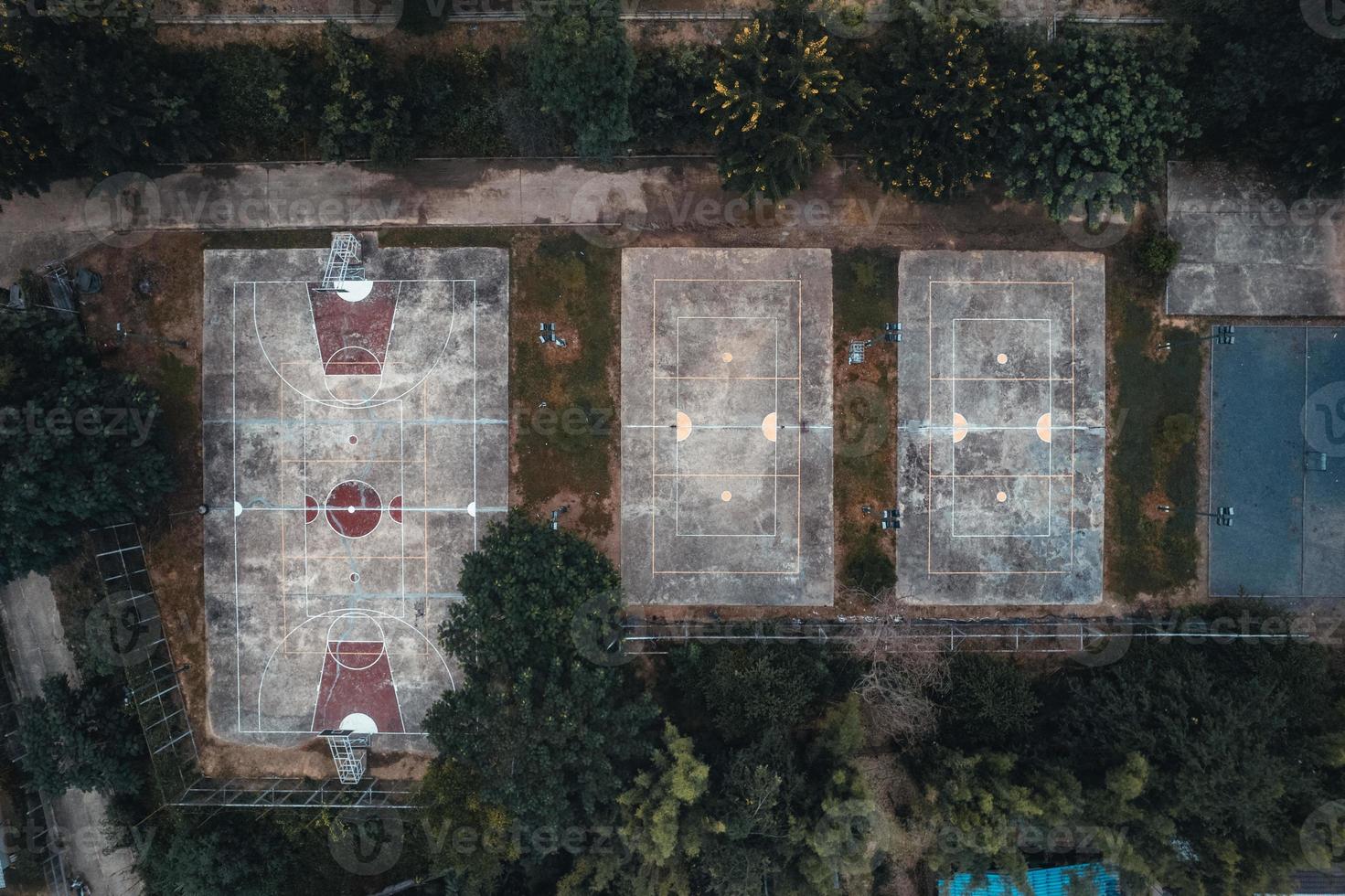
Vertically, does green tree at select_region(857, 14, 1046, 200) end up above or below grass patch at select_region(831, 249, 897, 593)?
above

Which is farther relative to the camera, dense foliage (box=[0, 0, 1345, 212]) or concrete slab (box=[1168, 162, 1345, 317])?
concrete slab (box=[1168, 162, 1345, 317])

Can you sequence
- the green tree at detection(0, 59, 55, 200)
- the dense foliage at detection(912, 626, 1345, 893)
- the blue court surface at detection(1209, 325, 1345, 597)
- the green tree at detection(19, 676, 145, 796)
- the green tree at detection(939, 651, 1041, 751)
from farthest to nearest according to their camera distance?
the blue court surface at detection(1209, 325, 1345, 597), the green tree at detection(19, 676, 145, 796), the green tree at detection(939, 651, 1041, 751), the green tree at detection(0, 59, 55, 200), the dense foliage at detection(912, 626, 1345, 893)

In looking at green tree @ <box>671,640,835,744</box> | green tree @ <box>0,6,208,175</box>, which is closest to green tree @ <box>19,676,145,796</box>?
green tree @ <box>0,6,208,175</box>

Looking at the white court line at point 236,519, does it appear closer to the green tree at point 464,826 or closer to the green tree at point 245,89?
the green tree at point 245,89

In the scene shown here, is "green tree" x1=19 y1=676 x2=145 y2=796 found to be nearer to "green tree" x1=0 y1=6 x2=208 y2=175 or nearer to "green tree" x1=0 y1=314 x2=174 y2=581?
"green tree" x1=0 y1=314 x2=174 y2=581

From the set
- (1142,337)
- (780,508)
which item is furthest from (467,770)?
(1142,337)

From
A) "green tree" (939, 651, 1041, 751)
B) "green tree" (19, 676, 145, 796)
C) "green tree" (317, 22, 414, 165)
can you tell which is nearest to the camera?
"green tree" (317, 22, 414, 165)

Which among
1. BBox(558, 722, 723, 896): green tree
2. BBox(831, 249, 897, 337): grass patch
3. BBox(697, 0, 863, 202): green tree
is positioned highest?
BBox(697, 0, 863, 202): green tree
